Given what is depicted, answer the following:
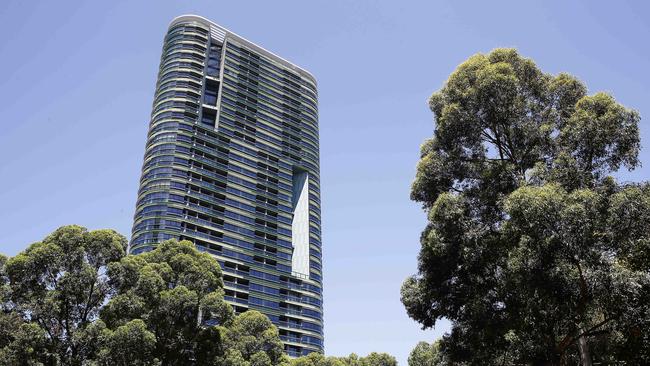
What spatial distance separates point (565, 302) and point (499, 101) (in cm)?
793

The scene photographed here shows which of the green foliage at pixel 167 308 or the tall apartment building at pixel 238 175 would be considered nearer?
the green foliage at pixel 167 308

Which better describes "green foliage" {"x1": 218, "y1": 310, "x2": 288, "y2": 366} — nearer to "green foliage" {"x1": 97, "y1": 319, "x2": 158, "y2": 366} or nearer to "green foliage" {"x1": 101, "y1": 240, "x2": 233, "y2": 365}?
"green foliage" {"x1": 101, "y1": 240, "x2": 233, "y2": 365}

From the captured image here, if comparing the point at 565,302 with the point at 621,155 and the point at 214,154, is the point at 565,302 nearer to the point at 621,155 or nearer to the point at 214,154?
the point at 621,155

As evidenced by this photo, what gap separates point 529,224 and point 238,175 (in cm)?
7737

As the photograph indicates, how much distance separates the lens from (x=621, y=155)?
56.7 feet

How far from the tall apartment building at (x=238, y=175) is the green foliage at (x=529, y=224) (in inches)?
2351

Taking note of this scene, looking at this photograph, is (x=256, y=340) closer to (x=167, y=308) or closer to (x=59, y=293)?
(x=167, y=308)

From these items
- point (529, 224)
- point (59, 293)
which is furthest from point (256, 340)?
point (529, 224)

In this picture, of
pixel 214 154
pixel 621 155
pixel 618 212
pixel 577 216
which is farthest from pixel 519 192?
pixel 214 154

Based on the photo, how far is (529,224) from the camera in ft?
50.0

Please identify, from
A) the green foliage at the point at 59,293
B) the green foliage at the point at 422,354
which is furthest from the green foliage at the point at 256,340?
the green foliage at the point at 422,354

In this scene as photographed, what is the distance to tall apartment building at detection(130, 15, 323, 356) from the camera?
78688mm

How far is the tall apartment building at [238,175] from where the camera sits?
78.7 meters

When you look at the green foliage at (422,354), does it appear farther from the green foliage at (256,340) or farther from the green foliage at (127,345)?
the green foliage at (127,345)
